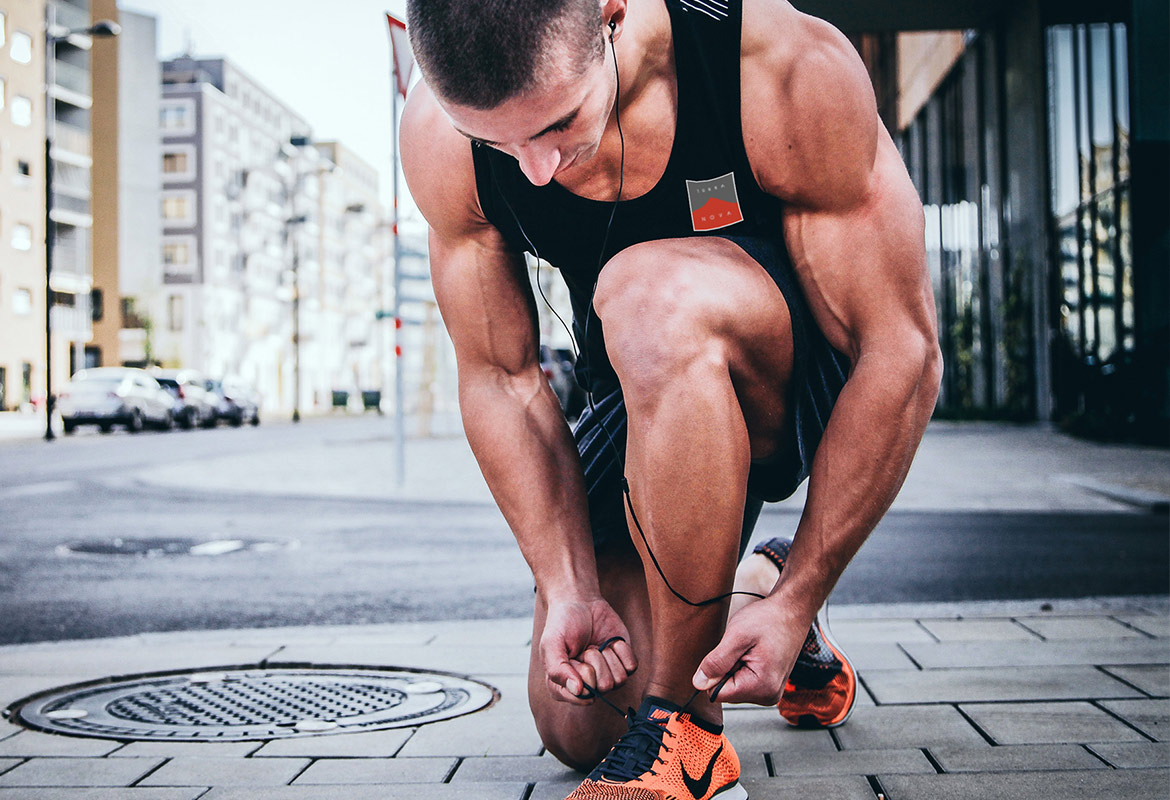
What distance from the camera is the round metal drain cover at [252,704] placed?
234 centimetres

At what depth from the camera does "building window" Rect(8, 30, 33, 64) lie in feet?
134

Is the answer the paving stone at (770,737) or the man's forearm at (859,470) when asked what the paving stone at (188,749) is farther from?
the man's forearm at (859,470)

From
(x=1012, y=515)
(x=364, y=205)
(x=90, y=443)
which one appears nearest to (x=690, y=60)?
(x=1012, y=515)

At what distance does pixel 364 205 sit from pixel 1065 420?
72936 millimetres

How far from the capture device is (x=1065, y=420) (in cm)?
1520

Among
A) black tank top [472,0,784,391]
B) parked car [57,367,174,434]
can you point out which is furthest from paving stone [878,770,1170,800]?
parked car [57,367,174,434]

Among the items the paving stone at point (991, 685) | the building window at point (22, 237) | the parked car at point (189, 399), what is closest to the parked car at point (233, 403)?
the parked car at point (189, 399)

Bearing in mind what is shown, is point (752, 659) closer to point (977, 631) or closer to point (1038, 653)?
point (1038, 653)

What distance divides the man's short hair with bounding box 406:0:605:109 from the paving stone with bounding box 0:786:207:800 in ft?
4.00

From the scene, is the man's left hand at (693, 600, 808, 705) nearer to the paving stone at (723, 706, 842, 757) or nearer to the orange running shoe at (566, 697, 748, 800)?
the orange running shoe at (566, 697, 748, 800)

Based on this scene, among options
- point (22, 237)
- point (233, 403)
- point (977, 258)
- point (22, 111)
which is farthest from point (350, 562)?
point (22, 111)

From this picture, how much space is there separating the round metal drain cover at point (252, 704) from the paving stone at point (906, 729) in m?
Answer: 0.81

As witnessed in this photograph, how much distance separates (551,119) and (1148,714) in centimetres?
171

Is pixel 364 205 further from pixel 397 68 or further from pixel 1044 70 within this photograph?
pixel 397 68
